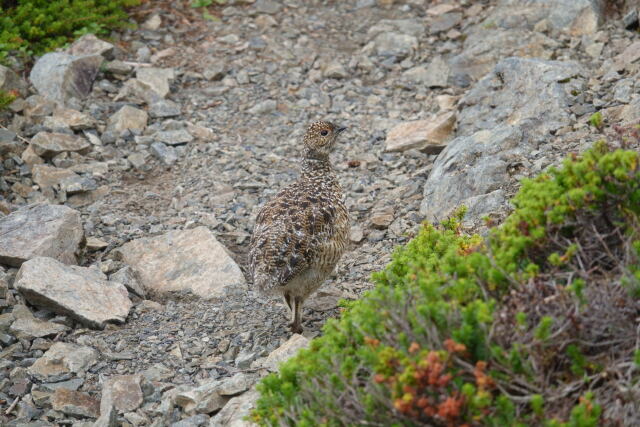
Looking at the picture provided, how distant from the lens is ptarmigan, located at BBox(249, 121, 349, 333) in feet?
20.2

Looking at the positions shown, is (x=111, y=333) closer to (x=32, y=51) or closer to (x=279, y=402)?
(x=279, y=402)

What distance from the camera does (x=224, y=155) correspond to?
967 cm

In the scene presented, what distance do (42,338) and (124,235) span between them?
1829 mm

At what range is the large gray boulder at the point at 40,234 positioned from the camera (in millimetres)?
7359

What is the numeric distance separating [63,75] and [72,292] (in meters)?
4.37

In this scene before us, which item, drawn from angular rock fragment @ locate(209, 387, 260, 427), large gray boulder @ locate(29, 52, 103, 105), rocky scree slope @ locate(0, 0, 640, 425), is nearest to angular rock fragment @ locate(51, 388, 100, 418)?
rocky scree slope @ locate(0, 0, 640, 425)

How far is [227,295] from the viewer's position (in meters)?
7.20

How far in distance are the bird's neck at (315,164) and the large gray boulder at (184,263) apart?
1.14 metres

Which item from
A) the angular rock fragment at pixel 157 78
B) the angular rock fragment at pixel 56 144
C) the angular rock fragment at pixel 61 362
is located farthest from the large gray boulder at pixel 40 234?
the angular rock fragment at pixel 157 78

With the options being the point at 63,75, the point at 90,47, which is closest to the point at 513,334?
the point at 63,75

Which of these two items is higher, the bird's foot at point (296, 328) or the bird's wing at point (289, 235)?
the bird's wing at point (289, 235)

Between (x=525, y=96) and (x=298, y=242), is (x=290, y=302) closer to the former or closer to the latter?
(x=298, y=242)

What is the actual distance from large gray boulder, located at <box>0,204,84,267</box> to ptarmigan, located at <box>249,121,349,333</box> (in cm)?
212

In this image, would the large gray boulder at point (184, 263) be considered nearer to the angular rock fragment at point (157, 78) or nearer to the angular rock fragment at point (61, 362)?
the angular rock fragment at point (61, 362)
